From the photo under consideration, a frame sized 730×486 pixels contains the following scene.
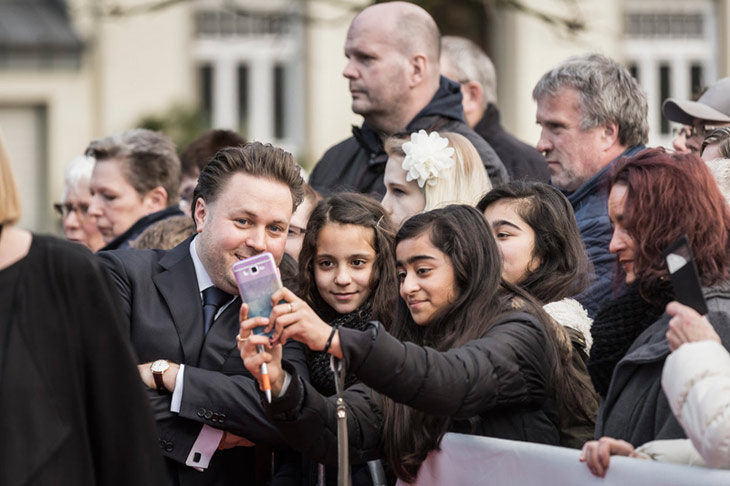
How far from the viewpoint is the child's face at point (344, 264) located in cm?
462

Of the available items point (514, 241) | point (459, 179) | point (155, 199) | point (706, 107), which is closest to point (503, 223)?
point (514, 241)

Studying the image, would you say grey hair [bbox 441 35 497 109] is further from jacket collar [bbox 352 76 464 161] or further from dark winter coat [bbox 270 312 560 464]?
dark winter coat [bbox 270 312 560 464]

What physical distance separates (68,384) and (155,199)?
4.02 meters

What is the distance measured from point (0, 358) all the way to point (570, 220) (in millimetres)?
2353

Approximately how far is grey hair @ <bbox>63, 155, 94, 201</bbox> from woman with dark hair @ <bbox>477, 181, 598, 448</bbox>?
10.8ft

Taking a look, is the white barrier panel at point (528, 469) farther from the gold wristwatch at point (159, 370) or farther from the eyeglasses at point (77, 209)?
the eyeglasses at point (77, 209)

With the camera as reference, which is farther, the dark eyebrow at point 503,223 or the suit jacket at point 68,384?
the dark eyebrow at point 503,223

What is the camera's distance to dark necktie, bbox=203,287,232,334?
4363 millimetres

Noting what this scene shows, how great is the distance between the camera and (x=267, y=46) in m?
21.0

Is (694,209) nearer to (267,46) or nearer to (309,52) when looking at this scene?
(309,52)

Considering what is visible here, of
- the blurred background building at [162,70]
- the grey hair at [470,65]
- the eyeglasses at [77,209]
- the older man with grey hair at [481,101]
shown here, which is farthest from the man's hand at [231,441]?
the blurred background building at [162,70]

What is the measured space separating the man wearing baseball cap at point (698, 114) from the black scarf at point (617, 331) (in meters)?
1.94

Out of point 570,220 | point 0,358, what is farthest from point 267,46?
point 0,358

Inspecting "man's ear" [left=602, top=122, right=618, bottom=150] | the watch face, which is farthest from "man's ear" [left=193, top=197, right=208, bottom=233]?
"man's ear" [left=602, top=122, right=618, bottom=150]
